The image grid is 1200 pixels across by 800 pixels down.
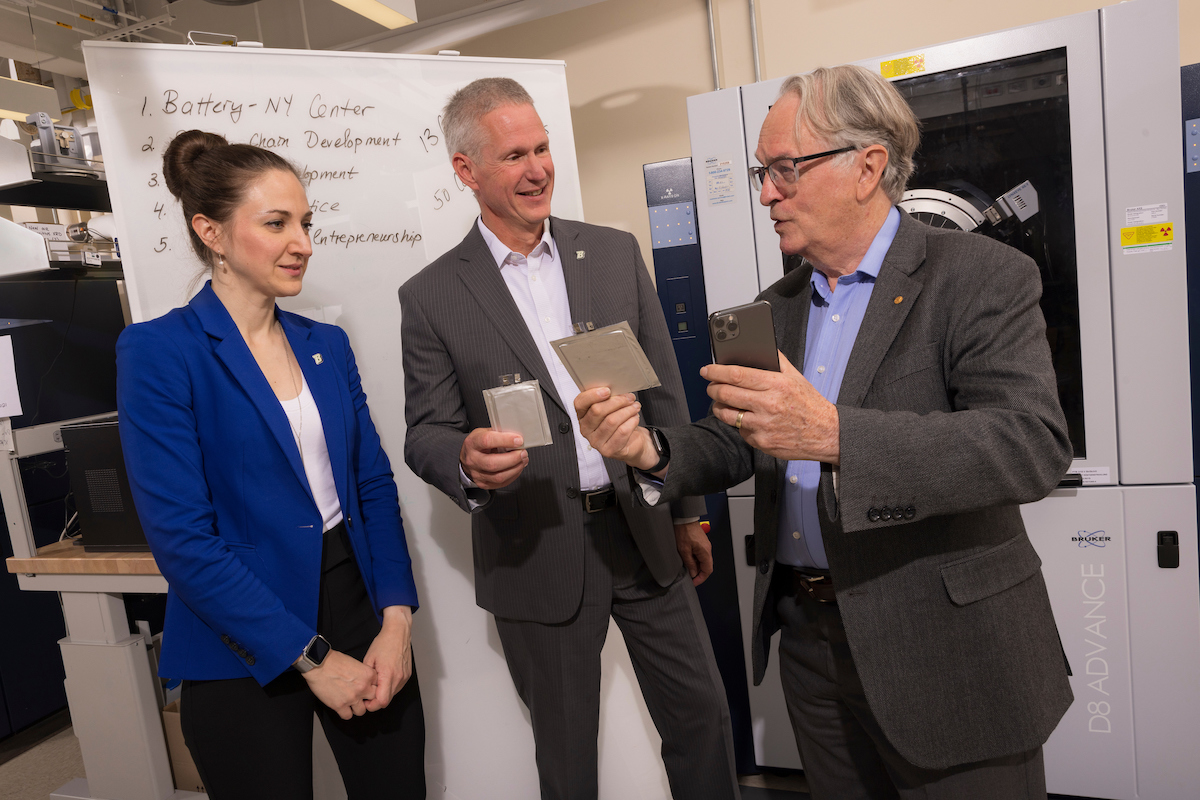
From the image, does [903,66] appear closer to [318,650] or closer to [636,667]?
[636,667]

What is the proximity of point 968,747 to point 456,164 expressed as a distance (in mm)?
1532

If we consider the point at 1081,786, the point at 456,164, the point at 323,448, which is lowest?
the point at 1081,786

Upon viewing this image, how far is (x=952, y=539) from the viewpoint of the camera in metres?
1.04

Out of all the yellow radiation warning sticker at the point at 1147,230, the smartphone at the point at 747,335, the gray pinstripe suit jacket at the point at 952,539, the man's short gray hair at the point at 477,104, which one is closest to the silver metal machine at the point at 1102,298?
the yellow radiation warning sticker at the point at 1147,230

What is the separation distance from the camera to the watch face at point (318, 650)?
4.38 ft

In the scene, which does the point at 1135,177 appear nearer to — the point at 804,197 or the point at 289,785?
the point at 804,197

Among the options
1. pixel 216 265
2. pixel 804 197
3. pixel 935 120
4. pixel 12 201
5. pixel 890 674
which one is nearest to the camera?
pixel 890 674

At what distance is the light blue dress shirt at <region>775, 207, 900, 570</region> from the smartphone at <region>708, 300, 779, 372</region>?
0.22 metres

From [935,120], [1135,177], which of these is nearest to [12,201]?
[935,120]

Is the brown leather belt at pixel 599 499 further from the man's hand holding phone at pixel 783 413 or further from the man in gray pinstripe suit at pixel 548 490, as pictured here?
the man's hand holding phone at pixel 783 413

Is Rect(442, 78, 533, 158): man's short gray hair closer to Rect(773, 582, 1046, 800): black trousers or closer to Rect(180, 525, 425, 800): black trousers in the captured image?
Rect(180, 525, 425, 800): black trousers

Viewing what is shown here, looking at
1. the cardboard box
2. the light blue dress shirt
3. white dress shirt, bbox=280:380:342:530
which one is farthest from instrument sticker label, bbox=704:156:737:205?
the cardboard box

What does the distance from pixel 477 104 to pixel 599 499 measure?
3.13ft

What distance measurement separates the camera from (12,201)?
2803mm
